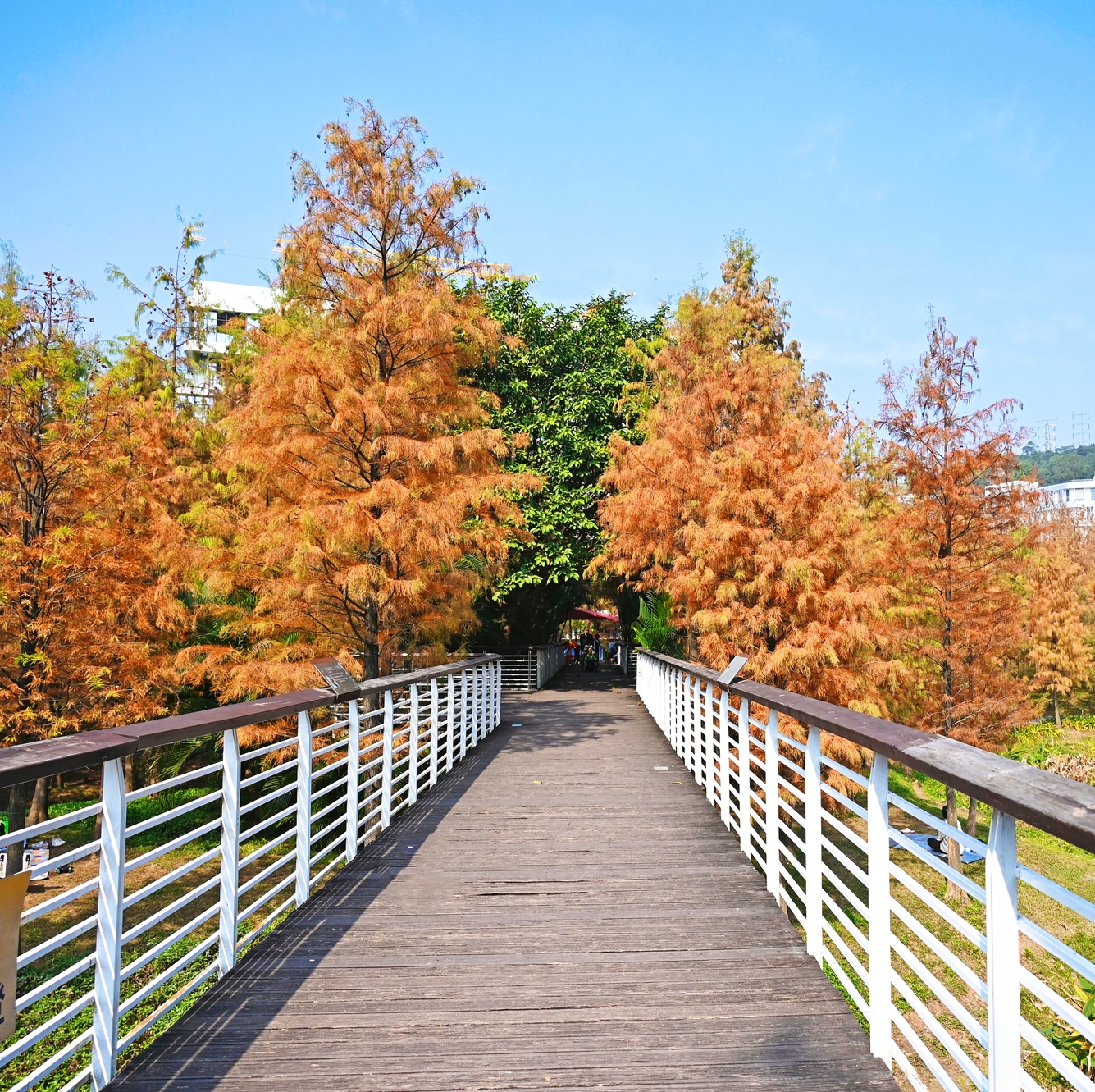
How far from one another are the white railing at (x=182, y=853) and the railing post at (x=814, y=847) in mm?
2282

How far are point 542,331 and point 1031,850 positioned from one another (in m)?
15.7

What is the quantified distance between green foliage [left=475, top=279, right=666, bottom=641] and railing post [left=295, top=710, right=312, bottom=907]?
13.7 meters

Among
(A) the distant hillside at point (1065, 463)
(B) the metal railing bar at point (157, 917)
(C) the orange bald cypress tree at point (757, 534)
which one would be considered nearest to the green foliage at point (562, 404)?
(C) the orange bald cypress tree at point (757, 534)

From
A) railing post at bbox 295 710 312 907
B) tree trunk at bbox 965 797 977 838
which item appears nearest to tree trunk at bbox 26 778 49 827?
railing post at bbox 295 710 312 907

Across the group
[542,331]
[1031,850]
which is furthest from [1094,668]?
[542,331]

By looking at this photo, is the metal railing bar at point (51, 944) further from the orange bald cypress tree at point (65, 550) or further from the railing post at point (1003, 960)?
the orange bald cypress tree at point (65, 550)

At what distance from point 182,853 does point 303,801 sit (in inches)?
392

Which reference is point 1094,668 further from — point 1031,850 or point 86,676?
point 86,676

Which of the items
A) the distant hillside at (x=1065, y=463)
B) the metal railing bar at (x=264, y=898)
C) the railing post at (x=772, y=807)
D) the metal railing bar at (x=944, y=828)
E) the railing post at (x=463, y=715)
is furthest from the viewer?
the distant hillside at (x=1065, y=463)

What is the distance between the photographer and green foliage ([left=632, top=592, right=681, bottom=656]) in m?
16.9

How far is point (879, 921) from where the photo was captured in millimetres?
2752

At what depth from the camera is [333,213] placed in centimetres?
909

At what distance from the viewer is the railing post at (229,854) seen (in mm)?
3393

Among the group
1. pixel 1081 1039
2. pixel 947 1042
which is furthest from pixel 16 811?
pixel 1081 1039
